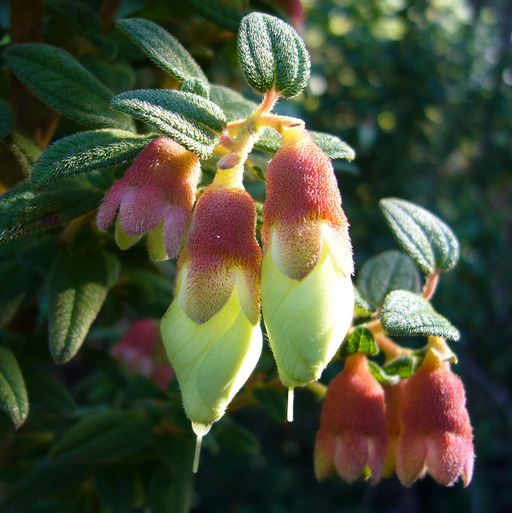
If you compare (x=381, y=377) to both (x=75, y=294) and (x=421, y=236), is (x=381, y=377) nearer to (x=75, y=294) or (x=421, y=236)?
(x=421, y=236)

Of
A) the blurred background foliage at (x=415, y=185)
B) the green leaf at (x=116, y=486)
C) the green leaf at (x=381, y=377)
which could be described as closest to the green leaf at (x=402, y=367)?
the green leaf at (x=381, y=377)

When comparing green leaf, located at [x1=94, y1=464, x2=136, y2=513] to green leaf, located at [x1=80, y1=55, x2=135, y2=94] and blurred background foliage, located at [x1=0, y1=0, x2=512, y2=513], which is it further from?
green leaf, located at [x1=80, y1=55, x2=135, y2=94]

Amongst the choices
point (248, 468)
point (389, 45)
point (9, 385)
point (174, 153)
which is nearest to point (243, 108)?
point (174, 153)

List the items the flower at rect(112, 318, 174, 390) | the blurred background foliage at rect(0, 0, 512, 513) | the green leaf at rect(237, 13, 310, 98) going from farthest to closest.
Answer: the blurred background foliage at rect(0, 0, 512, 513), the flower at rect(112, 318, 174, 390), the green leaf at rect(237, 13, 310, 98)

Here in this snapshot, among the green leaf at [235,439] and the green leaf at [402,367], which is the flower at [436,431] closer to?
the green leaf at [402,367]

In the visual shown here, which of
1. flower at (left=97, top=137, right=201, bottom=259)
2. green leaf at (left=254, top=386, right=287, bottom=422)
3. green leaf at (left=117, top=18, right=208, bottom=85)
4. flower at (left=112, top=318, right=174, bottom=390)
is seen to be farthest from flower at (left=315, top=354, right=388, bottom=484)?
flower at (left=112, top=318, right=174, bottom=390)

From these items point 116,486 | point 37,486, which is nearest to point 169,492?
point 116,486
